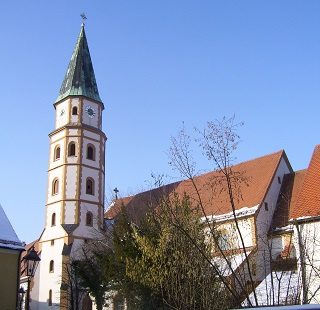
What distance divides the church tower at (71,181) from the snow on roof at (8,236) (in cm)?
1313

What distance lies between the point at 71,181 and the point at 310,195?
1937 centimetres

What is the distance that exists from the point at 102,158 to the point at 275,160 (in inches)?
551

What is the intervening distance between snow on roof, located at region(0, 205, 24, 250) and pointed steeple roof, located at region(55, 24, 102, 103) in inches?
771

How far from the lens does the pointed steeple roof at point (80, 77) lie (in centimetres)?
3662

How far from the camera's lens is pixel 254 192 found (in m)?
26.7

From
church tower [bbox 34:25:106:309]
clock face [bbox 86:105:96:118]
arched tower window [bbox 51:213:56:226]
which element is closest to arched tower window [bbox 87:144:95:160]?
church tower [bbox 34:25:106:309]

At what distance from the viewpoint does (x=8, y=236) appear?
17.2 metres

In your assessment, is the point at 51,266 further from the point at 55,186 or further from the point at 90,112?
the point at 90,112

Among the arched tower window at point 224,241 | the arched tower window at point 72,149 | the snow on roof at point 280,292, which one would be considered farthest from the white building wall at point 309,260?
the arched tower window at point 72,149

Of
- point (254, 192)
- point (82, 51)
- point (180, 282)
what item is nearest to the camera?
point (180, 282)

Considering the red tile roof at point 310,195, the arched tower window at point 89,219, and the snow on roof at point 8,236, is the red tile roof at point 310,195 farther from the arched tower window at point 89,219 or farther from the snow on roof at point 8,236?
the arched tower window at point 89,219

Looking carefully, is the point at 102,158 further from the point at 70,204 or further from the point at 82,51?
the point at 82,51

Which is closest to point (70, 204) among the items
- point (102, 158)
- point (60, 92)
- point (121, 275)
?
point (102, 158)

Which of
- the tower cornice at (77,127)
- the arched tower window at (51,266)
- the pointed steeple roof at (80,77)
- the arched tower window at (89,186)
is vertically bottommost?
the arched tower window at (51,266)
